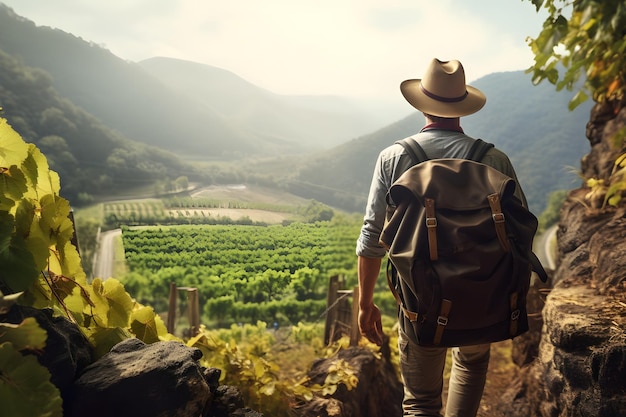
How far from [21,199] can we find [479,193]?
1361 millimetres

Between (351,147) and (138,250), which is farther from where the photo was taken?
(351,147)

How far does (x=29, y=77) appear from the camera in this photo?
10.00 ft

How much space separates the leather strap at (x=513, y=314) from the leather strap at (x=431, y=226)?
315 millimetres

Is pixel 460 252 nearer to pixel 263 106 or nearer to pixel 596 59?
pixel 596 59

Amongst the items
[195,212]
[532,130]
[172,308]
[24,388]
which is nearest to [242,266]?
[195,212]

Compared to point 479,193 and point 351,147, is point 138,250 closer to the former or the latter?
point 479,193

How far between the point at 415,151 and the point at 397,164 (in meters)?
0.08

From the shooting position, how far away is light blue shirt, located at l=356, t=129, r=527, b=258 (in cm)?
170

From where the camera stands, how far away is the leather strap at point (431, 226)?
4.71ft

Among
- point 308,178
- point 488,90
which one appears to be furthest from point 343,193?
point 488,90

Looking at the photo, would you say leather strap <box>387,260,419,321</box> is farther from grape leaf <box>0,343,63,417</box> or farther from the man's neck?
grape leaf <box>0,343,63,417</box>

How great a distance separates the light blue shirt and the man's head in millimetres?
92

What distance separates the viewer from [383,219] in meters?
1.74

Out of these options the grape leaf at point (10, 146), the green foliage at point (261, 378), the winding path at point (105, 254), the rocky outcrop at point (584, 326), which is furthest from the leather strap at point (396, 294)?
the winding path at point (105, 254)
